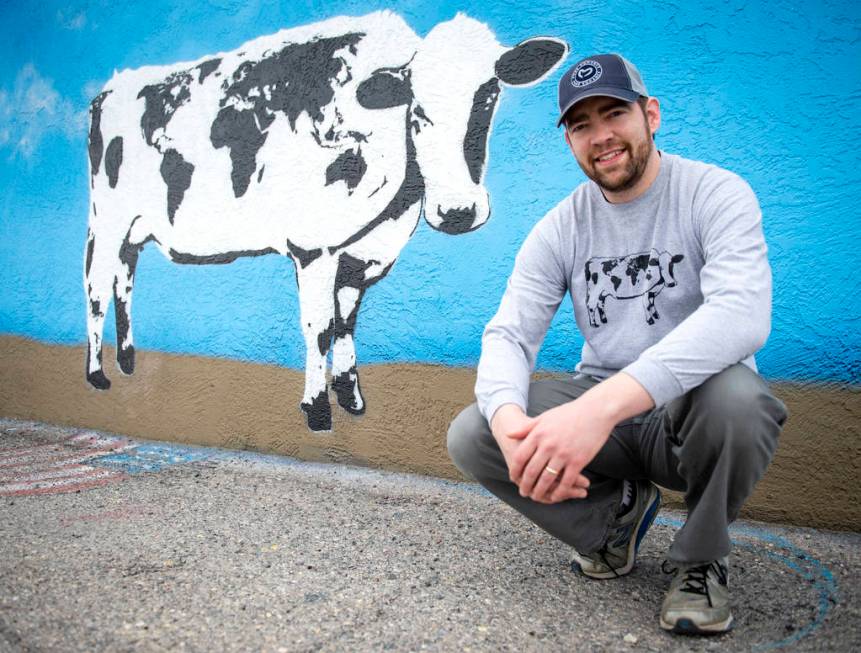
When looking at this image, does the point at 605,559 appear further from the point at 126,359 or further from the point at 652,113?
the point at 126,359

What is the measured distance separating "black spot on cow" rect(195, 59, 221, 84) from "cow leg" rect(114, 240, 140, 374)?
110cm

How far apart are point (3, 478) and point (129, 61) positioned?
8.41ft

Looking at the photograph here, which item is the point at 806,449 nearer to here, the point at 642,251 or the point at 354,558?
the point at 642,251

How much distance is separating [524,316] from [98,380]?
134 inches

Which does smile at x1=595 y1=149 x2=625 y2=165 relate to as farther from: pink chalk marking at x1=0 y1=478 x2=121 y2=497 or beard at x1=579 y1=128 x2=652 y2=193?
pink chalk marking at x1=0 y1=478 x2=121 y2=497

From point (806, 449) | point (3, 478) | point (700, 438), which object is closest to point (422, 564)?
point (700, 438)

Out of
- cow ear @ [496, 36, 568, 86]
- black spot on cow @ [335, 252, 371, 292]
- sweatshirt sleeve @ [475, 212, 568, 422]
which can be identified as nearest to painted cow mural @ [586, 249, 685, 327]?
sweatshirt sleeve @ [475, 212, 568, 422]

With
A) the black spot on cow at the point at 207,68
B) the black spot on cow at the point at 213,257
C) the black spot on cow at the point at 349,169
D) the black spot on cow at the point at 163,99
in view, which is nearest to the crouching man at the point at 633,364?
the black spot on cow at the point at 349,169

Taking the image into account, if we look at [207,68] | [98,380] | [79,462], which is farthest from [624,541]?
[98,380]

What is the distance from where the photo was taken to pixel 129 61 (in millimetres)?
4344

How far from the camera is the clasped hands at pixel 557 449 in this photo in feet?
5.29

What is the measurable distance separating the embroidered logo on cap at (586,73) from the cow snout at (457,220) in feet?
4.33

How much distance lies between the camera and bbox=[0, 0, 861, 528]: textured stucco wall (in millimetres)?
2559

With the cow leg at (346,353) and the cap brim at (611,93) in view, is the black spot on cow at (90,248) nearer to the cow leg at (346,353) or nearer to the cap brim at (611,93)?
the cow leg at (346,353)
